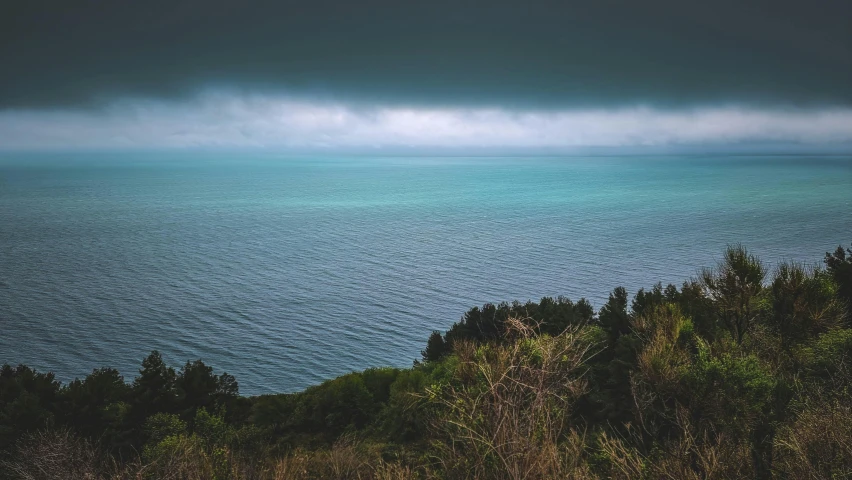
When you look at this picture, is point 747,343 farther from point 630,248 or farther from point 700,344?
point 630,248

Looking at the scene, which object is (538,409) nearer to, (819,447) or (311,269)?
(819,447)

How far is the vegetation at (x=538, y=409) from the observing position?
16031 mm

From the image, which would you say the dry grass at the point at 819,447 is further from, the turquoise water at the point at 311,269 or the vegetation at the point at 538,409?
the turquoise water at the point at 311,269

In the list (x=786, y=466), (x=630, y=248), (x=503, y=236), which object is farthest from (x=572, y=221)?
(x=786, y=466)

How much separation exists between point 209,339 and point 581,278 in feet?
145

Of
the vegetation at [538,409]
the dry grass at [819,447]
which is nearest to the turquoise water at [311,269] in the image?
the vegetation at [538,409]

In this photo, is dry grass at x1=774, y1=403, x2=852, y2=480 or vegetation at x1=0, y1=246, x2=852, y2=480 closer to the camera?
dry grass at x1=774, y1=403, x2=852, y2=480

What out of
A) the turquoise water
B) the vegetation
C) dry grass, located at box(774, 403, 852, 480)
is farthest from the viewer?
the turquoise water

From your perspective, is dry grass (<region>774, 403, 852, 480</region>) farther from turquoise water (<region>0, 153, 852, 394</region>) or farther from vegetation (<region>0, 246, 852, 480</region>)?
turquoise water (<region>0, 153, 852, 394</region>)

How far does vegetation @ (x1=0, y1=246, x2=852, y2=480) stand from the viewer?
16031mm

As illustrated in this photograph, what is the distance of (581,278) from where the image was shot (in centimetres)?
7556

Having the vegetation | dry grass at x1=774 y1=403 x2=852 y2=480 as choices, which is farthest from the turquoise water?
dry grass at x1=774 y1=403 x2=852 y2=480

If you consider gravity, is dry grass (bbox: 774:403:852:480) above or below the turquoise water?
above

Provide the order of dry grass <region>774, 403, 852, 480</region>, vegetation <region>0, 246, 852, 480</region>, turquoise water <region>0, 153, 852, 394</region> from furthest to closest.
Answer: turquoise water <region>0, 153, 852, 394</region> → vegetation <region>0, 246, 852, 480</region> → dry grass <region>774, 403, 852, 480</region>
